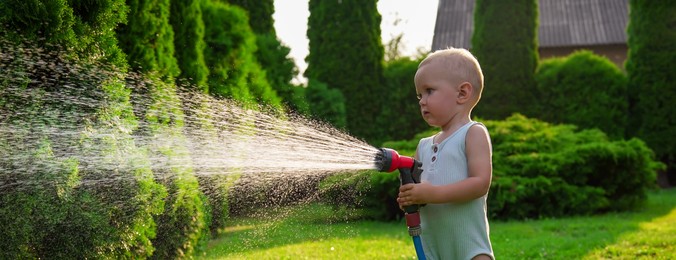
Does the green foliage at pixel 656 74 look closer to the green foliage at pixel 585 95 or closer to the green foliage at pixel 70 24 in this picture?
the green foliage at pixel 585 95

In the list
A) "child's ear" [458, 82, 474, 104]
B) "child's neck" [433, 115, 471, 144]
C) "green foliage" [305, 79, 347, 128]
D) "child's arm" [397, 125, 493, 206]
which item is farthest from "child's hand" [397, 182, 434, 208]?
"green foliage" [305, 79, 347, 128]

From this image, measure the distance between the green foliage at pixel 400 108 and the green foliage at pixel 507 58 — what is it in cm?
133

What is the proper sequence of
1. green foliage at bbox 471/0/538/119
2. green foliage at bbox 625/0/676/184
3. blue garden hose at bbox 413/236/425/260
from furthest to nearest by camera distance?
green foliage at bbox 471/0/538/119, green foliage at bbox 625/0/676/184, blue garden hose at bbox 413/236/425/260

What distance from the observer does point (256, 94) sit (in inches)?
297

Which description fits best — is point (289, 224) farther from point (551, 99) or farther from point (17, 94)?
point (551, 99)

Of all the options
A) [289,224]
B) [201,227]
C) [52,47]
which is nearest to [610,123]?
[289,224]

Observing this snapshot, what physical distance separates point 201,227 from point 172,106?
1057 millimetres

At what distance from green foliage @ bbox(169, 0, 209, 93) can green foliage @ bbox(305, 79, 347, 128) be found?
Answer: 6192 mm

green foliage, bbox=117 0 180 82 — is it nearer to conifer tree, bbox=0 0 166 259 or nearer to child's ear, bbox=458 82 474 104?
conifer tree, bbox=0 0 166 259

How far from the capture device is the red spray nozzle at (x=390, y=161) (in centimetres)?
296

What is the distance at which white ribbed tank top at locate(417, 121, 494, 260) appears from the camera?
3.02 m

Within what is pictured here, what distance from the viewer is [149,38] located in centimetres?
534

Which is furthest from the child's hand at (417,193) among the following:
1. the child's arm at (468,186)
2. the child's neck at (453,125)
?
the child's neck at (453,125)

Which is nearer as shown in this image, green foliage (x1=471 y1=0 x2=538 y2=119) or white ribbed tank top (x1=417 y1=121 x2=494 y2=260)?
white ribbed tank top (x1=417 y1=121 x2=494 y2=260)
